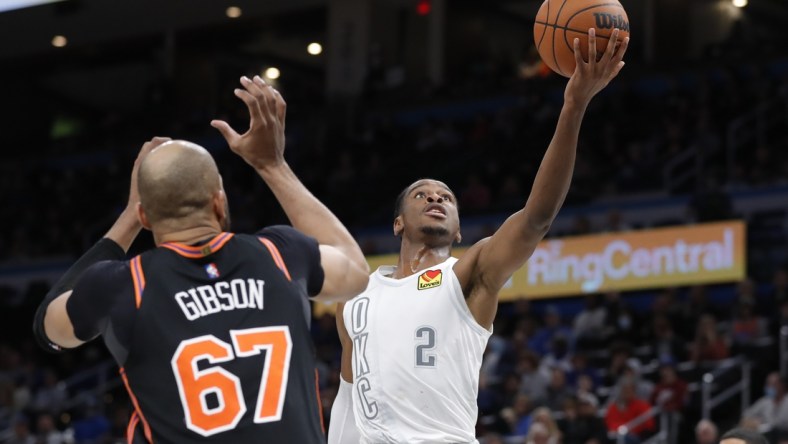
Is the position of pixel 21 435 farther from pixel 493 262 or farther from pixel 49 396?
pixel 493 262

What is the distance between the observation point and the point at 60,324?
366cm

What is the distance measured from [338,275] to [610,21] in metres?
1.96

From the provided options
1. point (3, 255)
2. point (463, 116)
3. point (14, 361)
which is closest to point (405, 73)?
point (463, 116)

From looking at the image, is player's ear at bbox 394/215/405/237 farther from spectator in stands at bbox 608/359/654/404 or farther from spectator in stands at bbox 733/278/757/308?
spectator in stands at bbox 733/278/757/308

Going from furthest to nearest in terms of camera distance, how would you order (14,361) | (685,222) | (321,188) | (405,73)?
(405,73) → (321,188) → (14,361) → (685,222)

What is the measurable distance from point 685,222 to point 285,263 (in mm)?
15207

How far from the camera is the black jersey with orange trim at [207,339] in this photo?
356cm

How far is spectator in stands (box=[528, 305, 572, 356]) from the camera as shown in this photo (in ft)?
53.7


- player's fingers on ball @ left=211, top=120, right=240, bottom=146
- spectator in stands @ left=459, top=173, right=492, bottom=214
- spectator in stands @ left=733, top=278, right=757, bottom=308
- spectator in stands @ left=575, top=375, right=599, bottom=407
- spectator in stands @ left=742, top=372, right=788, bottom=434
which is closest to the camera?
player's fingers on ball @ left=211, top=120, right=240, bottom=146

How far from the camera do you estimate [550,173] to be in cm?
496

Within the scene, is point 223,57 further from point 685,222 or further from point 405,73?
point 685,222

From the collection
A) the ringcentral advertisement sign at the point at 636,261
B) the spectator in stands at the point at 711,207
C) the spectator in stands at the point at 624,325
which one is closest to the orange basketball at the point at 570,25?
the spectator in stands at the point at 624,325

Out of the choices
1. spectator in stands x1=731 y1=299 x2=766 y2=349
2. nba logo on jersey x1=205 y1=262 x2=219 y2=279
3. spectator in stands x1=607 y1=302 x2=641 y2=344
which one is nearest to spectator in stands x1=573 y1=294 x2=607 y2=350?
spectator in stands x1=607 y1=302 x2=641 y2=344

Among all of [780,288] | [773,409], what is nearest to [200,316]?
[773,409]
